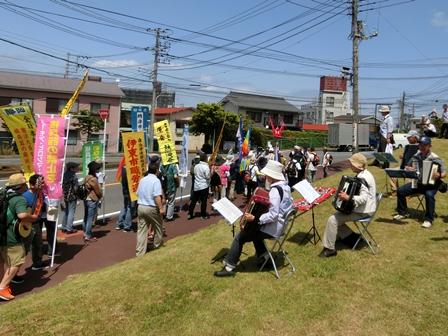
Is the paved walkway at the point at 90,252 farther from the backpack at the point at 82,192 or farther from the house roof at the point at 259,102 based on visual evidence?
the house roof at the point at 259,102

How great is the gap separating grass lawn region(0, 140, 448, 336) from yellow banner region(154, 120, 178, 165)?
452 centimetres

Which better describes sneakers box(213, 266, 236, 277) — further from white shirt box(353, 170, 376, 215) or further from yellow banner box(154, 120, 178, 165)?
yellow banner box(154, 120, 178, 165)

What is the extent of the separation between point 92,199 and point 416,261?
6725 millimetres

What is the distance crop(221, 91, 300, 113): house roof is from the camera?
59.8 meters

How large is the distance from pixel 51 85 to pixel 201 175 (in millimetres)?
39839

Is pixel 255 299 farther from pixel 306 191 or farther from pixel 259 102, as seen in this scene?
pixel 259 102

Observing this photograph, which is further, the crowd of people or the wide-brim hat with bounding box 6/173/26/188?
the wide-brim hat with bounding box 6/173/26/188

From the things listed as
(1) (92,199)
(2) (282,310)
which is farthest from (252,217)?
(1) (92,199)

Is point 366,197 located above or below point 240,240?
above

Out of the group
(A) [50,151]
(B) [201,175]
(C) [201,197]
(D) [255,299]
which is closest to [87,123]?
(C) [201,197]

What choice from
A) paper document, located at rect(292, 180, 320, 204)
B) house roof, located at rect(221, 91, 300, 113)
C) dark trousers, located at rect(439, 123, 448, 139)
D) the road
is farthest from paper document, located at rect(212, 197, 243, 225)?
house roof, located at rect(221, 91, 300, 113)

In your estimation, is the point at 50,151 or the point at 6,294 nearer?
the point at 6,294

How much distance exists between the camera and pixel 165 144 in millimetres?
11547

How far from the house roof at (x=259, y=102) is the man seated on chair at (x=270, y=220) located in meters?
53.6
